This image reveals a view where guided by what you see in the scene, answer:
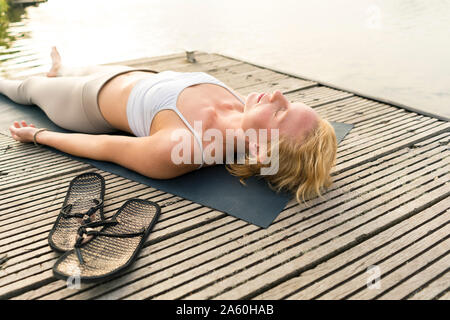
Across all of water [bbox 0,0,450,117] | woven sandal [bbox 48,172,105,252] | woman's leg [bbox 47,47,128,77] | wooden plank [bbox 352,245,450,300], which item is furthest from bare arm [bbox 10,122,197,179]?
water [bbox 0,0,450,117]

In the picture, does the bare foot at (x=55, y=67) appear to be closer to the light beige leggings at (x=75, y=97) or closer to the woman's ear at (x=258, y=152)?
the light beige leggings at (x=75, y=97)

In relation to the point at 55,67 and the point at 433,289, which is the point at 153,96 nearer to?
the point at 55,67

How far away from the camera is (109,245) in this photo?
184 centimetres

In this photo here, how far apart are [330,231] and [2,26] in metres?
10.1

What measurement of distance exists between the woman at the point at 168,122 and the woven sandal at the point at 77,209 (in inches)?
9.9

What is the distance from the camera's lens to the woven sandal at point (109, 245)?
5.44ft

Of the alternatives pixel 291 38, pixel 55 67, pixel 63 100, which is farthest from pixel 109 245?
Answer: pixel 291 38

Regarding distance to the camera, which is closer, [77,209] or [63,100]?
[77,209]

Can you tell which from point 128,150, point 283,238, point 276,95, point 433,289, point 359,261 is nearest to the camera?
point 433,289

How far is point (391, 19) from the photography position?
955cm

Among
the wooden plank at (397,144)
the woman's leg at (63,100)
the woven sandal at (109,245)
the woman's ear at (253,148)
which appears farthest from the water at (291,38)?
the woven sandal at (109,245)

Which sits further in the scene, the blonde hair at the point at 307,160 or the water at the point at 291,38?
the water at the point at 291,38

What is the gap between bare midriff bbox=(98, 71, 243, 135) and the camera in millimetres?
2484

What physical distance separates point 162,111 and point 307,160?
3.14 feet
